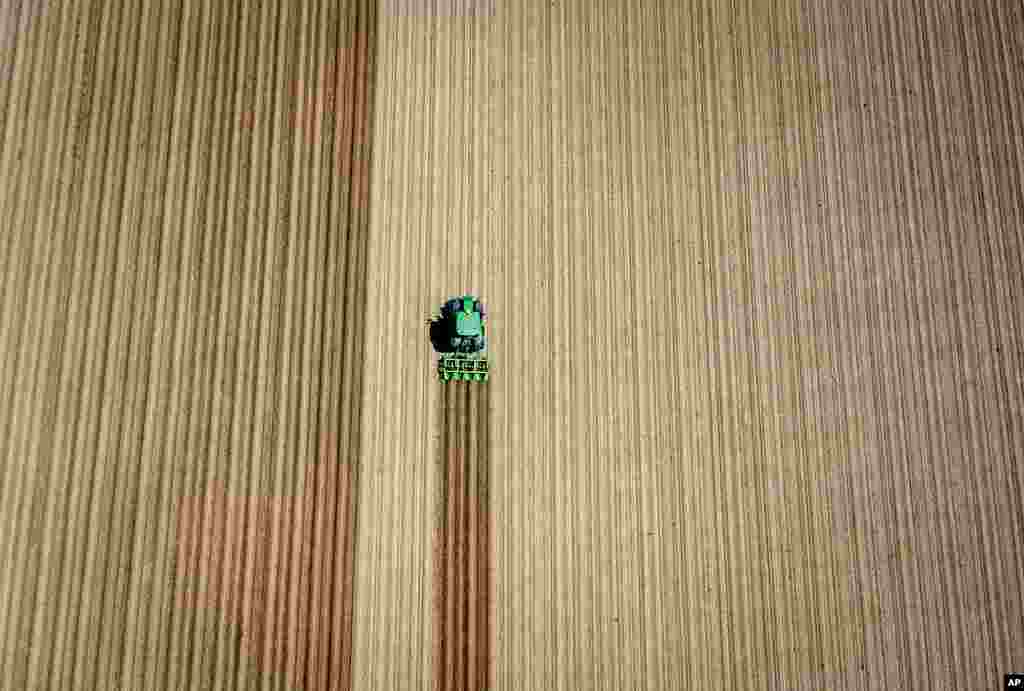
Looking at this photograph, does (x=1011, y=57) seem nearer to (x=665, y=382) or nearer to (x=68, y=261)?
(x=665, y=382)

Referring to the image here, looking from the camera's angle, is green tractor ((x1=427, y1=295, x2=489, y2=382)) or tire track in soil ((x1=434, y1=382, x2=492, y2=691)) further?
green tractor ((x1=427, y1=295, x2=489, y2=382))

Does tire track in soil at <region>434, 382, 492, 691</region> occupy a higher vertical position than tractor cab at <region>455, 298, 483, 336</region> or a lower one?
lower

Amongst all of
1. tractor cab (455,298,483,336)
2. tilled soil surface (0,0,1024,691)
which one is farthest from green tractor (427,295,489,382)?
tilled soil surface (0,0,1024,691)

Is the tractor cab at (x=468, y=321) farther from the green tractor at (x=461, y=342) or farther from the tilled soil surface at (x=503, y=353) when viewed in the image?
the tilled soil surface at (x=503, y=353)

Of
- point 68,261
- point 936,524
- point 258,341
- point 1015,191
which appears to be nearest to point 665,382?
point 936,524

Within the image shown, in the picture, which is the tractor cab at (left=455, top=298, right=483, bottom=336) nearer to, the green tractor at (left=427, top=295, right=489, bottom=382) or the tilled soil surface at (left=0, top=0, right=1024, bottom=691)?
the green tractor at (left=427, top=295, right=489, bottom=382)

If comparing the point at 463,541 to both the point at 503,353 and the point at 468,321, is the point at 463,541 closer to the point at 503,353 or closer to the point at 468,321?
the point at 503,353
